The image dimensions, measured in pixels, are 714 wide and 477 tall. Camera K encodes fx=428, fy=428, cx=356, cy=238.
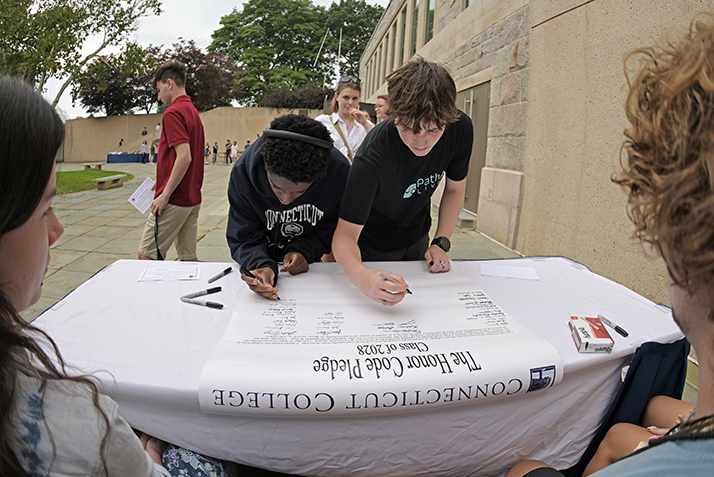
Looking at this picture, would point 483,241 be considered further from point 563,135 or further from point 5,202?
point 5,202

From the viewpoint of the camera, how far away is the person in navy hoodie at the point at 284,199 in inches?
66.9

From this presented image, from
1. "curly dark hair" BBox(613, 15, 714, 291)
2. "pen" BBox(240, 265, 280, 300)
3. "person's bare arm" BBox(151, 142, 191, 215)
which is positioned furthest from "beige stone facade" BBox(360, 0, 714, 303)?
"person's bare arm" BBox(151, 142, 191, 215)

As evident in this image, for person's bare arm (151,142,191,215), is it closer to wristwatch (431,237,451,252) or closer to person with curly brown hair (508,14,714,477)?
wristwatch (431,237,451,252)

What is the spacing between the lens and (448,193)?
88.7 inches

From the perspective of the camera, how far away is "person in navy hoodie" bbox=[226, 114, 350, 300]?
5.57 ft

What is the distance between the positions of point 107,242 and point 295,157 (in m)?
5.15

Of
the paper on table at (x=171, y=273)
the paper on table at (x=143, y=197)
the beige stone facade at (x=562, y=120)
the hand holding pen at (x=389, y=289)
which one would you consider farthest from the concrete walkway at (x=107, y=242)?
the hand holding pen at (x=389, y=289)

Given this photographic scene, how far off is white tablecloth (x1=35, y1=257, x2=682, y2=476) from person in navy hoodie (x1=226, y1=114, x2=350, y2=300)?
0.37 metres

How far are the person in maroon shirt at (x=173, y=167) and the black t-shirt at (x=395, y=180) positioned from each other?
1.57 m

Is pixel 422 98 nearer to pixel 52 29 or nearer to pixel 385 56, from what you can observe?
pixel 52 29

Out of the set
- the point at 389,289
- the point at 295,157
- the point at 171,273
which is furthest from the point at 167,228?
the point at 389,289

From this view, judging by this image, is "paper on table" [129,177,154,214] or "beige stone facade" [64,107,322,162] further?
"beige stone facade" [64,107,322,162]

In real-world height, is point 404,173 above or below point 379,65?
below

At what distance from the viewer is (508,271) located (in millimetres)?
2057
